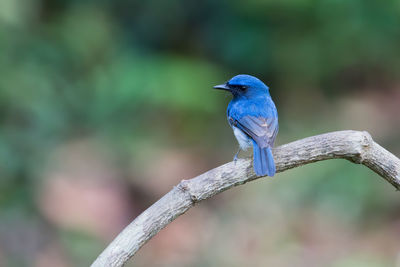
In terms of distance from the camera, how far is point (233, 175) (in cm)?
299

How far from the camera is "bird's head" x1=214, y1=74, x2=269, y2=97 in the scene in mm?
4484

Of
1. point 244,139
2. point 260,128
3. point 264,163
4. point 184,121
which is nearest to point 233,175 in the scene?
point 264,163

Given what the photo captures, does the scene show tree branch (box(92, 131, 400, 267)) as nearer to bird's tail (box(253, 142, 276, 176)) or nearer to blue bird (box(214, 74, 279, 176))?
bird's tail (box(253, 142, 276, 176))

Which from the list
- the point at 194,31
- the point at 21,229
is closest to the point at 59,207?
the point at 21,229

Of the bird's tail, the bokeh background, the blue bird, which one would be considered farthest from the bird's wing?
the bokeh background

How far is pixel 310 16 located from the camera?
7391mm

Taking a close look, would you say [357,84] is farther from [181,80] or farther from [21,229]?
[21,229]

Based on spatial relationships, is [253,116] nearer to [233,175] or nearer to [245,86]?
[245,86]

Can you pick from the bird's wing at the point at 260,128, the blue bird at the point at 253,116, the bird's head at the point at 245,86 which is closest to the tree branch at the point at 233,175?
the blue bird at the point at 253,116

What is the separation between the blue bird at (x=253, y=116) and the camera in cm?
387

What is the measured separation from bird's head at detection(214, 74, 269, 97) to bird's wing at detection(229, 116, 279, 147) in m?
0.31

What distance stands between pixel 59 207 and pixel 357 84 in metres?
4.15

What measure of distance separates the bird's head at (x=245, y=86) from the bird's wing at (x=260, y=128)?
1.02ft

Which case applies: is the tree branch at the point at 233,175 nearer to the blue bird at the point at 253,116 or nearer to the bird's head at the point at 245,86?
the blue bird at the point at 253,116
